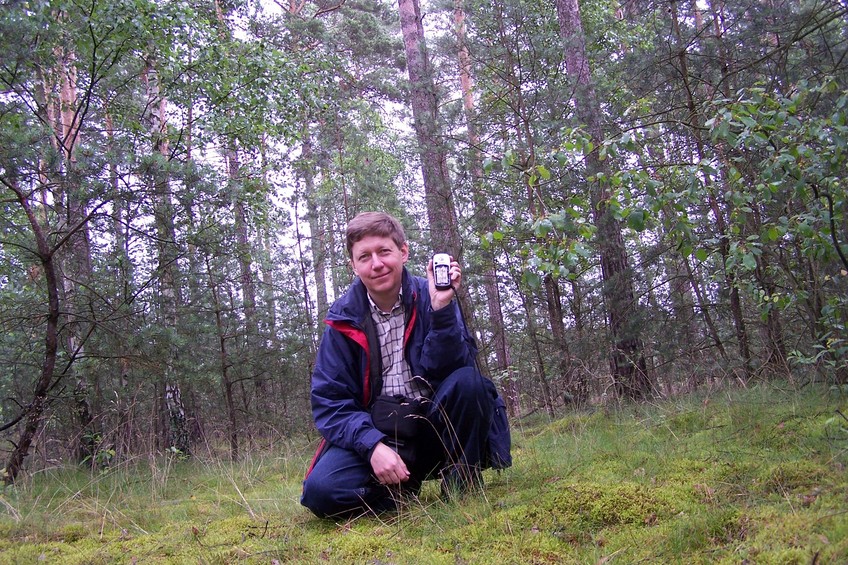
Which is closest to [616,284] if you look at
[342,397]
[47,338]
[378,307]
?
[378,307]

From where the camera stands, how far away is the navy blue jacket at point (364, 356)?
2.99 meters

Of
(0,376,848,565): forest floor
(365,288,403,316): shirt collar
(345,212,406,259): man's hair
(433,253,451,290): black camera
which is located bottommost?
(0,376,848,565): forest floor

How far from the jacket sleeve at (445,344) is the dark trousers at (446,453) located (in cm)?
8

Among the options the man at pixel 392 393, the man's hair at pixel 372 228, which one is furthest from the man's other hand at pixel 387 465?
the man's hair at pixel 372 228

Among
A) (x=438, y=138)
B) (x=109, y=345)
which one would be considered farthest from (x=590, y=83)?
(x=109, y=345)

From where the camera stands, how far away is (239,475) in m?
5.11

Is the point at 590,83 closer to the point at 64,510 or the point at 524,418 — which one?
the point at 524,418

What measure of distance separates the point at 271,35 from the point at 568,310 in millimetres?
10417

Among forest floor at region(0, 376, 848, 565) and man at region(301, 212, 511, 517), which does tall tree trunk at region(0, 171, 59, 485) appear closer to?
forest floor at region(0, 376, 848, 565)

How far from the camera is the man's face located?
3119mm

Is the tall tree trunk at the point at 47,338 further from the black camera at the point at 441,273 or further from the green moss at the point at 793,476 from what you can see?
the green moss at the point at 793,476

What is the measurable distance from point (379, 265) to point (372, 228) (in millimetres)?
210

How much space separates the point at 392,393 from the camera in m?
3.16

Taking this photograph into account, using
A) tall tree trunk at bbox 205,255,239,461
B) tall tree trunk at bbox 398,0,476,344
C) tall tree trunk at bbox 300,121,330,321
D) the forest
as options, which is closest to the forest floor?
the forest
